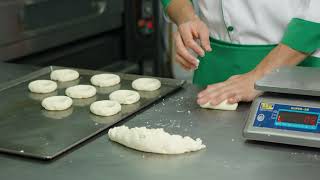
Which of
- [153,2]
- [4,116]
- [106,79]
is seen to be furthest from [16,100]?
[153,2]

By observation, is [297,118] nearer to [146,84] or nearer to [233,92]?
[233,92]

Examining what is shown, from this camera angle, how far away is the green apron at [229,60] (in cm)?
166

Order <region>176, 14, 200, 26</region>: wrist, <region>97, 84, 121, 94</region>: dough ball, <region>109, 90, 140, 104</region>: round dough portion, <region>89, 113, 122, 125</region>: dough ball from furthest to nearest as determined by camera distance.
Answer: <region>176, 14, 200, 26</region>: wrist < <region>97, 84, 121, 94</region>: dough ball < <region>109, 90, 140, 104</region>: round dough portion < <region>89, 113, 122, 125</region>: dough ball

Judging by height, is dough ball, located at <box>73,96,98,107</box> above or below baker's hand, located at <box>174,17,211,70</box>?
below

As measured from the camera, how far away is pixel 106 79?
5.15 feet

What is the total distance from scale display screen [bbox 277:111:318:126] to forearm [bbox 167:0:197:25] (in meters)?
0.58

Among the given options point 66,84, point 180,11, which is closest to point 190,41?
point 180,11

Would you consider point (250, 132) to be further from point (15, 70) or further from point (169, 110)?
point (15, 70)

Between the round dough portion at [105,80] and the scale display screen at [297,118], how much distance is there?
0.56 m

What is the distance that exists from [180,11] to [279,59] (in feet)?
1.33

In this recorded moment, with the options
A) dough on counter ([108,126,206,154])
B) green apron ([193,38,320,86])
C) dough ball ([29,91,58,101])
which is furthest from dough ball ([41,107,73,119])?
green apron ([193,38,320,86])

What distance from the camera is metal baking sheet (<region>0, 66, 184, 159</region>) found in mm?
1167

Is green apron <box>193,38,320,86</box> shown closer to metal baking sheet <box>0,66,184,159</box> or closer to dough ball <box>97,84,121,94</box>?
metal baking sheet <box>0,66,184,159</box>

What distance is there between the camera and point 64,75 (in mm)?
1612
